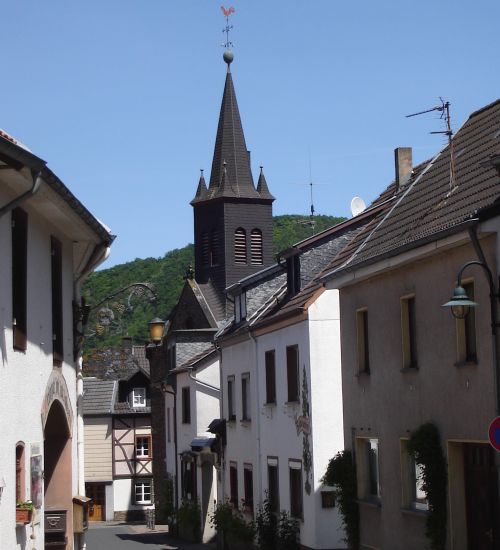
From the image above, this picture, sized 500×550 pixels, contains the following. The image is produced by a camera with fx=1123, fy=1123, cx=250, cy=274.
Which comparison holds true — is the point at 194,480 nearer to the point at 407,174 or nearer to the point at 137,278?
the point at 407,174

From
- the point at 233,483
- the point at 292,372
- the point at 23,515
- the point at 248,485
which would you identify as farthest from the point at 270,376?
the point at 23,515

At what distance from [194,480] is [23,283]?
3028 cm

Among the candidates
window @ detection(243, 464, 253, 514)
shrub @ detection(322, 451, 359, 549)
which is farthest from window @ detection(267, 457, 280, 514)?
shrub @ detection(322, 451, 359, 549)

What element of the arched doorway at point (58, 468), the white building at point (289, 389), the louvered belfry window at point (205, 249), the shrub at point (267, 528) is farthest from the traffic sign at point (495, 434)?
the louvered belfry window at point (205, 249)

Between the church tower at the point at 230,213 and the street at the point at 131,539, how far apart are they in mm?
13410

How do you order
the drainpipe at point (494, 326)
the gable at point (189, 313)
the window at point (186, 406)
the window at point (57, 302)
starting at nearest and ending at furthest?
the drainpipe at point (494, 326) → the window at point (57, 302) → the window at point (186, 406) → the gable at point (189, 313)

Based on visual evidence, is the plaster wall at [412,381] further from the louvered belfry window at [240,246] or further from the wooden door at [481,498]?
the louvered belfry window at [240,246]

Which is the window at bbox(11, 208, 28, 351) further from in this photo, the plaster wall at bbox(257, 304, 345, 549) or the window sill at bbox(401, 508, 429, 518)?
the plaster wall at bbox(257, 304, 345, 549)

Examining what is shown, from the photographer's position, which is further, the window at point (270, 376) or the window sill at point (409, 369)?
the window at point (270, 376)

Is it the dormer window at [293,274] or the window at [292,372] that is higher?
the dormer window at [293,274]

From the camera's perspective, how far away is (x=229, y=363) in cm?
3491

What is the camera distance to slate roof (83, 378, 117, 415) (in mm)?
61553

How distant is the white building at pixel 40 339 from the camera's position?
12.0 metres

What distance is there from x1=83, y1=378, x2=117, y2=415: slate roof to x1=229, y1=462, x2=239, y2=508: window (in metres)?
27.6
